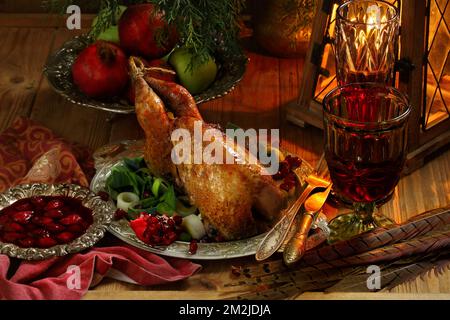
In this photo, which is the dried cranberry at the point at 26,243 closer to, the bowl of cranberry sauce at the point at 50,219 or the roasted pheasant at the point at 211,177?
the bowl of cranberry sauce at the point at 50,219

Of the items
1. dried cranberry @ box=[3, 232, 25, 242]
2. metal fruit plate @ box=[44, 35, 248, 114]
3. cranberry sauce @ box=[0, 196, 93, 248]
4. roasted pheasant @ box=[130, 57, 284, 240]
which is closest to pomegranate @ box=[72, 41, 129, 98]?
metal fruit plate @ box=[44, 35, 248, 114]

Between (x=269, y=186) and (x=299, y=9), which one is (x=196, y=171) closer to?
(x=269, y=186)

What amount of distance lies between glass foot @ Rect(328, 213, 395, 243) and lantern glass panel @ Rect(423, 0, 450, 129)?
263 millimetres

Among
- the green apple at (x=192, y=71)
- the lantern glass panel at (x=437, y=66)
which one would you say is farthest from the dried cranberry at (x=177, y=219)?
the lantern glass panel at (x=437, y=66)

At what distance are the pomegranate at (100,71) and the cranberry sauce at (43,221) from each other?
292 mm

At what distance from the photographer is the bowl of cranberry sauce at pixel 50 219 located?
1501 mm

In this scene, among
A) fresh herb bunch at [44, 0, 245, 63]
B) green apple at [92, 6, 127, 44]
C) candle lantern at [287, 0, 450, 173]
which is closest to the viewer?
candle lantern at [287, 0, 450, 173]

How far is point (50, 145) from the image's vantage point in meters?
1.78

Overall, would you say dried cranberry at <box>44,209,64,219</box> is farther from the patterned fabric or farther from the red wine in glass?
the red wine in glass

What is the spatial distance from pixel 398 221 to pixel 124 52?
64cm

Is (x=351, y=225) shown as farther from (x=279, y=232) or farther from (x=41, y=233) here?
(x=41, y=233)

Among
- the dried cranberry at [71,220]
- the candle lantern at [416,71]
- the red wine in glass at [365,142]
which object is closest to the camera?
the red wine in glass at [365,142]

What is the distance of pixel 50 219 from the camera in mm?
1538

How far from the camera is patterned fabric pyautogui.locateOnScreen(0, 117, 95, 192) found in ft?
5.55
